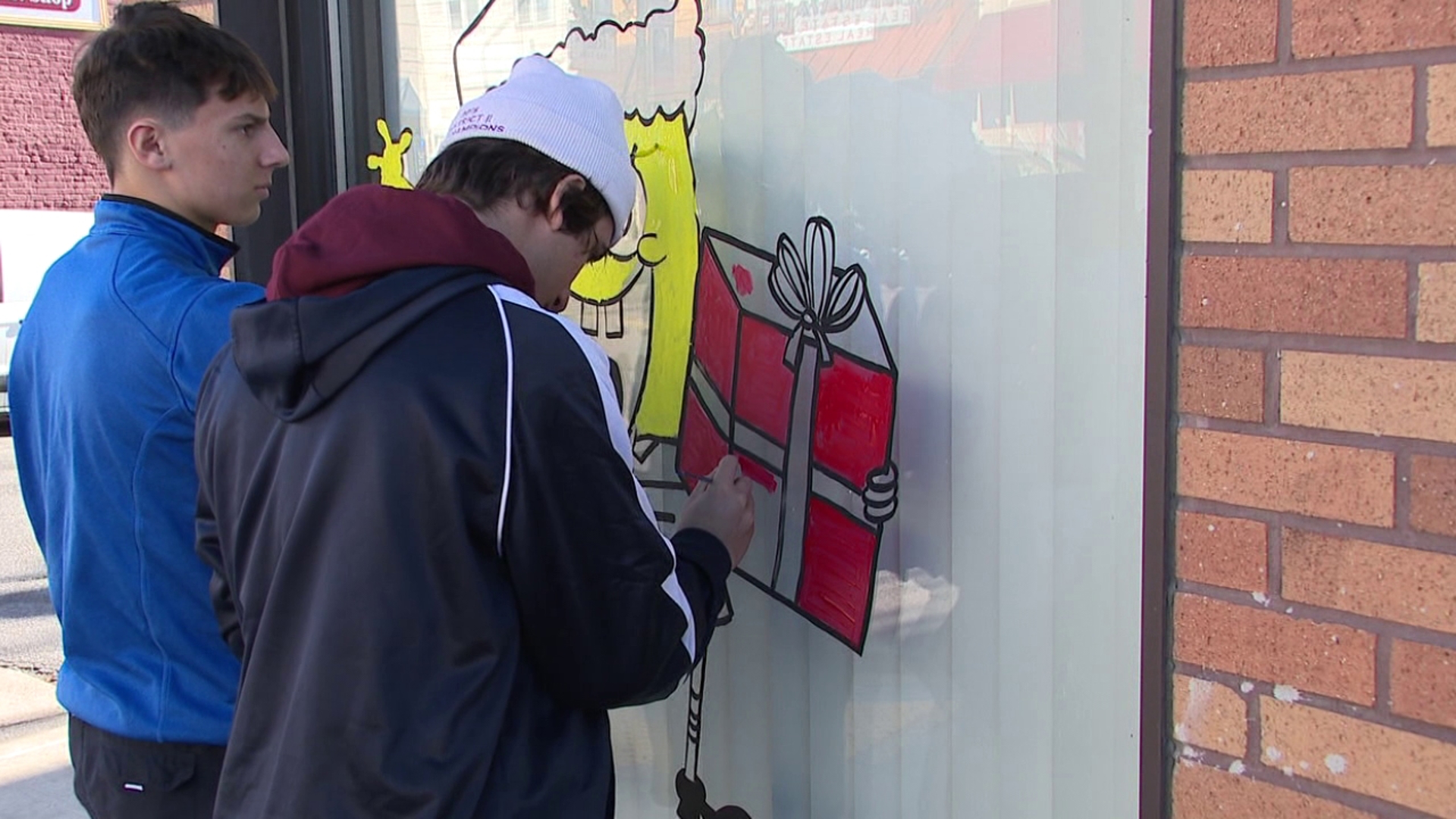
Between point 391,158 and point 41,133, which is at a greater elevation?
point 41,133

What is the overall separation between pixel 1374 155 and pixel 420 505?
108 centimetres

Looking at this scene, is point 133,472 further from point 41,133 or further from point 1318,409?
point 41,133

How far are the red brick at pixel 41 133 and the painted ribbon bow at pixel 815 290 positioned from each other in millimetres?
17110

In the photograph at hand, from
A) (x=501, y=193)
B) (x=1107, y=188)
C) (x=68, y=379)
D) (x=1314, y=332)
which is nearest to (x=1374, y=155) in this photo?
(x=1314, y=332)

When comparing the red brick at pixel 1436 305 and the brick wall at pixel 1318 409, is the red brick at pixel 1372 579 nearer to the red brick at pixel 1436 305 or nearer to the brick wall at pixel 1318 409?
the brick wall at pixel 1318 409

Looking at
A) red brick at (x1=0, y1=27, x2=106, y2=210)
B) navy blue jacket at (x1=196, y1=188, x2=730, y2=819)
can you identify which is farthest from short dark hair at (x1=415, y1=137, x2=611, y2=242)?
red brick at (x1=0, y1=27, x2=106, y2=210)

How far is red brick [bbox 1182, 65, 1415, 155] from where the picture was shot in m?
1.43

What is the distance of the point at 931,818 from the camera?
2174 millimetres

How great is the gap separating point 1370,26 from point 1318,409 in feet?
1.35

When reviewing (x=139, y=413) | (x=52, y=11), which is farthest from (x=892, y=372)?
(x=52, y=11)

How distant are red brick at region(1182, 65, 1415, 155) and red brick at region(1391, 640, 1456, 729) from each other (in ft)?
1.77

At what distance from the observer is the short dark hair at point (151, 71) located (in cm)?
Result: 221

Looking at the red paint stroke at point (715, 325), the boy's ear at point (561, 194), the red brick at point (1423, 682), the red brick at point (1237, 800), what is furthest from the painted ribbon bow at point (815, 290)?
the red brick at point (1423, 682)

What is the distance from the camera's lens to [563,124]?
71.5 inches
